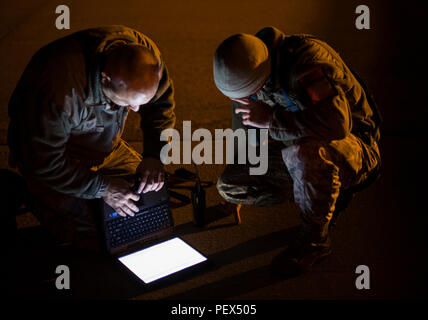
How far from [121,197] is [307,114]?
0.86m

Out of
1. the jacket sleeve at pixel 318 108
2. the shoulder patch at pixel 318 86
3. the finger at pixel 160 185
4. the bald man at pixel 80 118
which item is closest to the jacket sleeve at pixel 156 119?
the bald man at pixel 80 118

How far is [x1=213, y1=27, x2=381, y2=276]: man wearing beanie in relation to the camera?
5.75ft

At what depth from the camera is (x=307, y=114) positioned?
1771 mm

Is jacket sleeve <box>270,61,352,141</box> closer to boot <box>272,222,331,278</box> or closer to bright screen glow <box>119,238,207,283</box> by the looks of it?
boot <box>272,222,331,278</box>

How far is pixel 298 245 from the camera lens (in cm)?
192

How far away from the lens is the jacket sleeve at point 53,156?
166 cm

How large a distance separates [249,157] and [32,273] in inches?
46.2

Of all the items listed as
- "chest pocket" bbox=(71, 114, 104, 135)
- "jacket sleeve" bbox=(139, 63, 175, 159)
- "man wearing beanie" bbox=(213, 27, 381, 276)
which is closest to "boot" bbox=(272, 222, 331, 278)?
"man wearing beanie" bbox=(213, 27, 381, 276)

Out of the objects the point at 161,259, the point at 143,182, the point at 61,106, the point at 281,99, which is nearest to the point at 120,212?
the point at 143,182

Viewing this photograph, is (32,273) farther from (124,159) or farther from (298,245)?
(298,245)

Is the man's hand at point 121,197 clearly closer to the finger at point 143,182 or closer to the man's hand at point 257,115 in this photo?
the finger at point 143,182

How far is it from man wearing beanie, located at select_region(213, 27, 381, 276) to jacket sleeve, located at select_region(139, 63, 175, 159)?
1.12 feet
